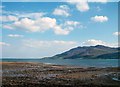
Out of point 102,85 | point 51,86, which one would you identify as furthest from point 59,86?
point 102,85

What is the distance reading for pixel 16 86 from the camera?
31.4 metres

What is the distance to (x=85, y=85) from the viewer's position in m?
32.3

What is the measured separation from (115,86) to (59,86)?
20.9ft

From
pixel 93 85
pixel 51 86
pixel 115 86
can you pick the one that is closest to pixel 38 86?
pixel 51 86

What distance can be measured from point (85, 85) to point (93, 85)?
39.2 inches

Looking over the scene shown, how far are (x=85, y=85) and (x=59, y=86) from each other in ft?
10.3

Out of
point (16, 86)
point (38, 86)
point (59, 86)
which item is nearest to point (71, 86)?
point (59, 86)

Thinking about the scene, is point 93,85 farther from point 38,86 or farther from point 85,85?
point 38,86

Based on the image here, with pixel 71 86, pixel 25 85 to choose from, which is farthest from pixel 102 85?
pixel 25 85

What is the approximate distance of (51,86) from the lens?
31.6 m

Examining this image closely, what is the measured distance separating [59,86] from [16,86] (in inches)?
192

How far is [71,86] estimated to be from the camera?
31406 millimetres

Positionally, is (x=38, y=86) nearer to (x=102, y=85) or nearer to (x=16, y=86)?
(x=16, y=86)

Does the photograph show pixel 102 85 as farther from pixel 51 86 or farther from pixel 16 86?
pixel 16 86
